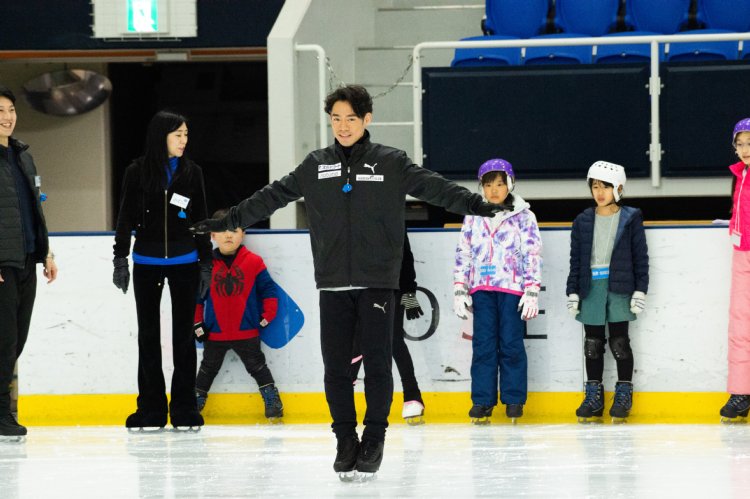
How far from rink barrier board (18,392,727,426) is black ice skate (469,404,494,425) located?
0.14 metres

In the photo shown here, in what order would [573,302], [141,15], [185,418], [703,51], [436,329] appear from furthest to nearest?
[141,15]
[703,51]
[436,329]
[573,302]
[185,418]

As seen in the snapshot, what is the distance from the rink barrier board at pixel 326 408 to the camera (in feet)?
21.7

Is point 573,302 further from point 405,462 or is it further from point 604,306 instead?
point 405,462

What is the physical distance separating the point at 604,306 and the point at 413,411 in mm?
1121

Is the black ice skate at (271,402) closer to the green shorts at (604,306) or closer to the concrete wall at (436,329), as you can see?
the concrete wall at (436,329)

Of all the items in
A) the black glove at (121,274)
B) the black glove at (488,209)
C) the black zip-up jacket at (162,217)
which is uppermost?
the black glove at (488,209)

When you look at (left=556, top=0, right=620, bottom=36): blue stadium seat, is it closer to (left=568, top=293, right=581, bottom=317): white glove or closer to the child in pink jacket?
the child in pink jacket

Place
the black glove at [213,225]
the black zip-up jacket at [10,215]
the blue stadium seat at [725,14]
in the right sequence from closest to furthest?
the black glove at [213,225], the black zip-up jacket at [10,215], the blue stadium seat at [725,14]

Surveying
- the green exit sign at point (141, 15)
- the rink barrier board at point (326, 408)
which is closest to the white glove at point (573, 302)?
the rink barrier board at point (326, 408)

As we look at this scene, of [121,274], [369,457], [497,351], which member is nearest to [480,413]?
[497,351]

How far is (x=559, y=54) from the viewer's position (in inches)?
344

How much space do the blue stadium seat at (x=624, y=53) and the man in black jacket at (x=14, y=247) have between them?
4189 millimetres

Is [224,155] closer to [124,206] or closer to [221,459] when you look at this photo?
[124,206]

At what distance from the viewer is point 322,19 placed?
9031mm
